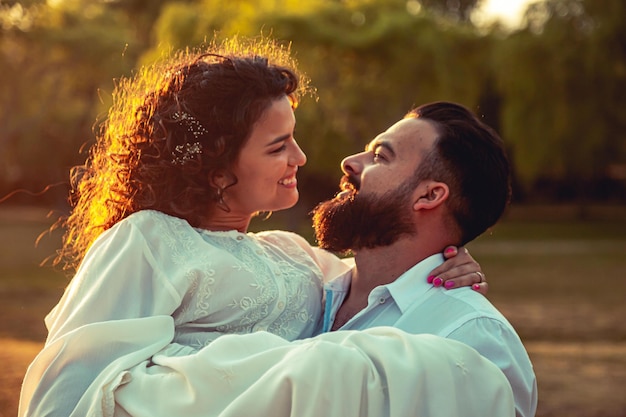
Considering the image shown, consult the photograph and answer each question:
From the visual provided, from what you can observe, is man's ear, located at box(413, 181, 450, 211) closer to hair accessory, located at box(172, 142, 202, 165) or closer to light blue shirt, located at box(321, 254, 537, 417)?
light blue shirt, located at box(321, 254, 537, 417)

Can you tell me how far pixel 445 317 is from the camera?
10.3 ft

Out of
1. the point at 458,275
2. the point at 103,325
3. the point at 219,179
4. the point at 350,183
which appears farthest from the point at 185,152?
the point at 458,275

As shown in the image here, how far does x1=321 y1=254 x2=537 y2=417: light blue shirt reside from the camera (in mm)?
2973

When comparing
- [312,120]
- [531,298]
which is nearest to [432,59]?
[312,120]

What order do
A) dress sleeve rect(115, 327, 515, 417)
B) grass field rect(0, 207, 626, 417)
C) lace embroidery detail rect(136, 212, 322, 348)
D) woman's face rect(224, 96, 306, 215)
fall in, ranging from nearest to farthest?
1. dress sleeve rect(115, 327, 515, 417)
2. lace embroidery detail rect(136, 212, 322, 348)
3. woman's face rect(224, 96, 306, 215)
4. grass field rect(0, 207, 626, 417)

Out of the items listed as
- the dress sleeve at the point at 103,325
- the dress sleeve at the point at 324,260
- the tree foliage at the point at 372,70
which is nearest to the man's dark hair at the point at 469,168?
the dress sleeve at the point at 324,260

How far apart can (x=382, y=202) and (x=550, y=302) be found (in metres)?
12.3

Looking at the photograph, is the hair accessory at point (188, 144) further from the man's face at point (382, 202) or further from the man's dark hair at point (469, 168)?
the man's dark hair at point (469, 168)

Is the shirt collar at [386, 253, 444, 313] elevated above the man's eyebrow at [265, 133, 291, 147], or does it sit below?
below

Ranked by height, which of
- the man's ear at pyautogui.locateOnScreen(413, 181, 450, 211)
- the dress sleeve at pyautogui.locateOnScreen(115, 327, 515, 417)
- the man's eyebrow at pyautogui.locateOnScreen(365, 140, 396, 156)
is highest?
the man's eyebrow at pyautogui.locateOnScreen(365, 140, 396, 156)

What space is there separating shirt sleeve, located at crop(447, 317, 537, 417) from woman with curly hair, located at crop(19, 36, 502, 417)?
0.28 meters

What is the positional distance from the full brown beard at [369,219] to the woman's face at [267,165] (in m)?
0.16

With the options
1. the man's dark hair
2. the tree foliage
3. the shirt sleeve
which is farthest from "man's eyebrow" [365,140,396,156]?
the tree foliage

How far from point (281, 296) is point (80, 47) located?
29.1 meters
